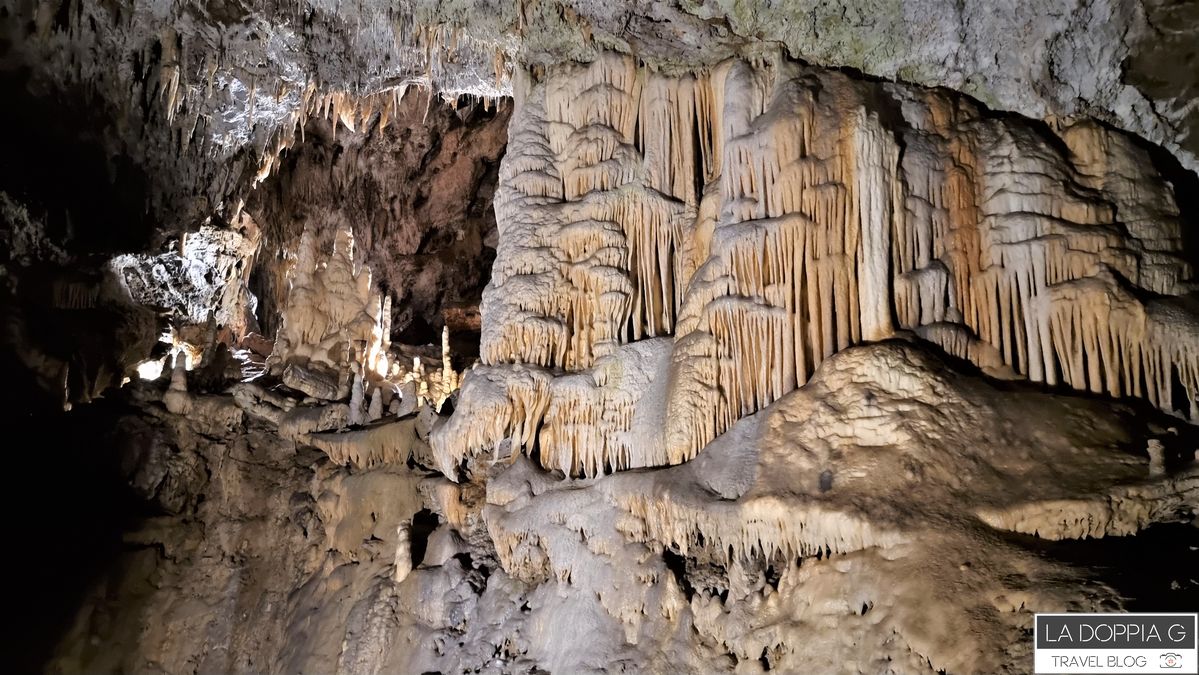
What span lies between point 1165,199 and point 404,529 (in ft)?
20.1

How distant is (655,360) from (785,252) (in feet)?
4.34

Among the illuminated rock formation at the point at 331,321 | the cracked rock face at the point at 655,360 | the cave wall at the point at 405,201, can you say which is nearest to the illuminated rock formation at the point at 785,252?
the cracked rock face at the point at 655,360

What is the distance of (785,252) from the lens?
5.32 meters

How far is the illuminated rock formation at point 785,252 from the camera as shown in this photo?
4727 millimetres

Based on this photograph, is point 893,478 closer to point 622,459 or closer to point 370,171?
point 622,459

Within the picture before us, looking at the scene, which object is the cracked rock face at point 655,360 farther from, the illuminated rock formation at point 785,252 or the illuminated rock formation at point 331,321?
the illuminated rock formation at point 331,321

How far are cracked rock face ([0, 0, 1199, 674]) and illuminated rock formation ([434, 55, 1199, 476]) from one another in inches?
1.0

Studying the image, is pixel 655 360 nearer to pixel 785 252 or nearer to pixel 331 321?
pixel 785 252

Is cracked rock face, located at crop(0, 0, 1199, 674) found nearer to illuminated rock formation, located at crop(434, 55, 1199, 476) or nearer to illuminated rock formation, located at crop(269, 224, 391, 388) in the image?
illuminated rock formation, located at crop(434, 55, 1199, 476)

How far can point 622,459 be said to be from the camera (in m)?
5.96

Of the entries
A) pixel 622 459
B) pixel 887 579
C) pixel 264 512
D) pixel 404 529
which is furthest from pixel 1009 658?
pixel 264 512

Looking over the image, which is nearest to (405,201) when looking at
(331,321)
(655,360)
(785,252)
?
(331,321)

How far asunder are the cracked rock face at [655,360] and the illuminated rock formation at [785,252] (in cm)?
3

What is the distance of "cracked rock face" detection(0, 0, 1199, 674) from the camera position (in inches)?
161
